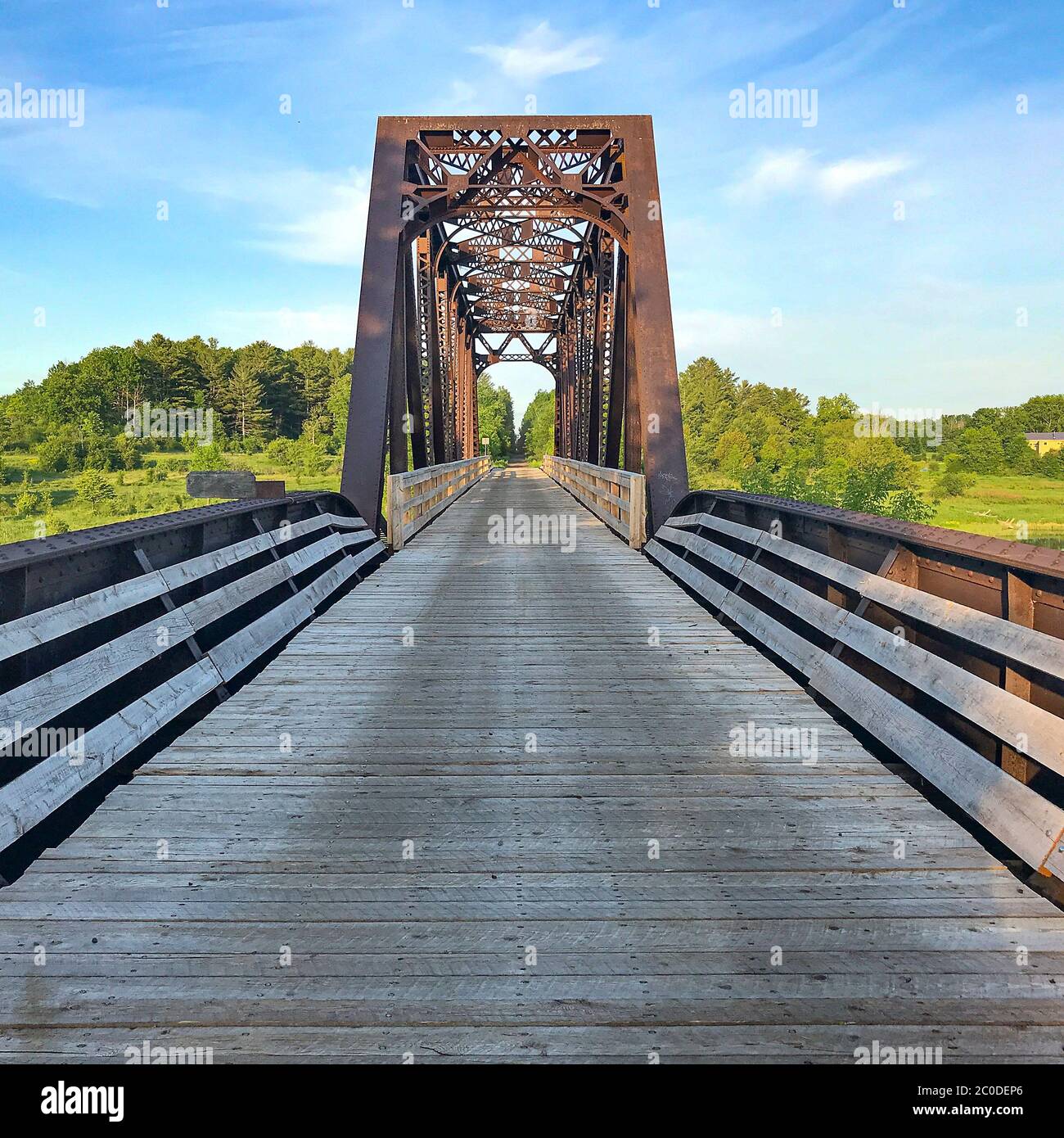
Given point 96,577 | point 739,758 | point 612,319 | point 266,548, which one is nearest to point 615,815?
point 739,758

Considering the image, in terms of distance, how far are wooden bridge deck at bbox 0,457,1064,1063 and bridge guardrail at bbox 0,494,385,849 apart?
241 millimetres

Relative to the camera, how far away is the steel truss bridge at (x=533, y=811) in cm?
219

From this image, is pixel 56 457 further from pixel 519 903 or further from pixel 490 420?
pixel 519 903

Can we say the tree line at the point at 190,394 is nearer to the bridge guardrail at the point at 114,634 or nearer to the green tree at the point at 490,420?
the green tree at the point at 490,420

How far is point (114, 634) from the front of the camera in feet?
16.3

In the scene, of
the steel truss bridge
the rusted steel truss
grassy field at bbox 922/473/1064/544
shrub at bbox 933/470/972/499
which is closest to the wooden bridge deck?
the steel truss bridge

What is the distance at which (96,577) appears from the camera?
4.28 m

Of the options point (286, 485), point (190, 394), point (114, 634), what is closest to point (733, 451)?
point (286, 485)

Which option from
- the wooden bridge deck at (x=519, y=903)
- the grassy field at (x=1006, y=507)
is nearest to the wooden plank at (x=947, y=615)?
the wooden bridge deck at (x=519, y=903)

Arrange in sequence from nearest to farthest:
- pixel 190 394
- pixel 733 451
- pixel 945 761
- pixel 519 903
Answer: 1. pixel 519 903
2. pixel 945 761
3. pixel 733 451
4. pixel 190 394

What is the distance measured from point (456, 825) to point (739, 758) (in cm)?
148

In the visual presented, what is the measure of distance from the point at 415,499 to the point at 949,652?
433 inches

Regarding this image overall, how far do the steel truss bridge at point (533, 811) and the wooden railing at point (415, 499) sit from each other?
4725 millimetres

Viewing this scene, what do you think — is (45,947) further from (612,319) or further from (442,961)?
(612,319)
